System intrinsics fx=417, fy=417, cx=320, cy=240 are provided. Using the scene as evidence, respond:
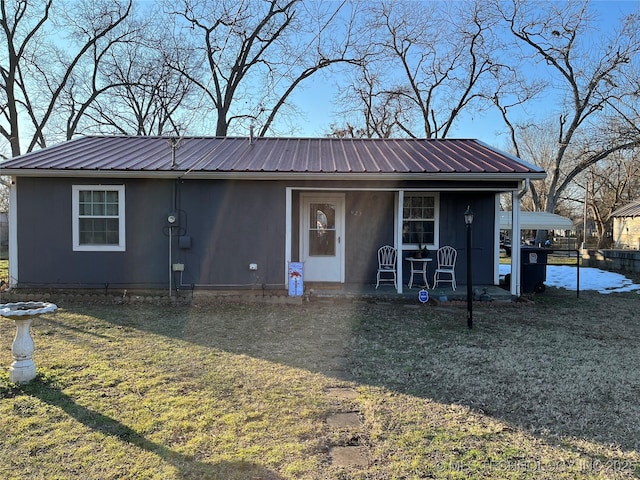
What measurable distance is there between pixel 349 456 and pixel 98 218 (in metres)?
6.75

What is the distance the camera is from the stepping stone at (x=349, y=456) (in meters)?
2.45

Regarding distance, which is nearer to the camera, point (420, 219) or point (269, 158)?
point (269, 158)

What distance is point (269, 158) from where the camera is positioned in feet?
27.0

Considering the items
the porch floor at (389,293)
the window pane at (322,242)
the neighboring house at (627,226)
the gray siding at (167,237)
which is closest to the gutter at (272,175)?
the gray siding at (167,237)

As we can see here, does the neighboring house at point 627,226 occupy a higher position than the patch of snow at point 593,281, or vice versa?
the neighboring house at point 627,226

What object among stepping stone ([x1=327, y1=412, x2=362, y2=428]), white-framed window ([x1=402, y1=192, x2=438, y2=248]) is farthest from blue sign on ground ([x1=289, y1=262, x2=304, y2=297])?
stepping stone ([x1=327, y1=412, x2=362, y2=428])

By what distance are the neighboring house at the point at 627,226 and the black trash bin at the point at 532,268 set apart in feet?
54.7

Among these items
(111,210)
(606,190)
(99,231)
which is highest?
(606,190)

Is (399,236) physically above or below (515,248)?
above

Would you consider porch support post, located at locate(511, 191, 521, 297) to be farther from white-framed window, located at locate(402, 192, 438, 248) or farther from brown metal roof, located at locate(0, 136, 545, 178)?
white-framed window, located at locate(402, 192, 438, 248)

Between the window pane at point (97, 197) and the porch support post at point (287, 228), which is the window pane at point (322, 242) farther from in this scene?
the window pane at point (97, 197)

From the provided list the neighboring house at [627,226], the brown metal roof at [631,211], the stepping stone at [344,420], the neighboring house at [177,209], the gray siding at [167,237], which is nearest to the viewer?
the stepping stone at [344,420]

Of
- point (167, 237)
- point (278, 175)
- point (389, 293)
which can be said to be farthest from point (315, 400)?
point (167, 237)

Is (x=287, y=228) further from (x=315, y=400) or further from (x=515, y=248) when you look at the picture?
(x=315, y=400)
